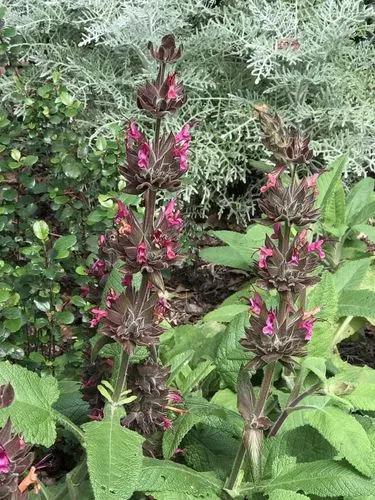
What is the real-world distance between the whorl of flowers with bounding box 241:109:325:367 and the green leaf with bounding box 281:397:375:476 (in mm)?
185

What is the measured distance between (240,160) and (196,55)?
0.65 m

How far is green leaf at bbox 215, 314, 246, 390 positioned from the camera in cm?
200

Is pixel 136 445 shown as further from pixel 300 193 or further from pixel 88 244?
pixel 88 244

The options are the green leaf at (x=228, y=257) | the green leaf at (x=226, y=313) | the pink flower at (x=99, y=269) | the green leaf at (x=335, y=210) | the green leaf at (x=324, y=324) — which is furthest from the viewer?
the green leaf at (x=335, y=210)

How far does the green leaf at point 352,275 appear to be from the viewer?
8.32ft

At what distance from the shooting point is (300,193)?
158 centimetres

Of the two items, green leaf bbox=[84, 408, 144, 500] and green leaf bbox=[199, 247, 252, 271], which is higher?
green leaf bbox=[84, 408, 144, 500]

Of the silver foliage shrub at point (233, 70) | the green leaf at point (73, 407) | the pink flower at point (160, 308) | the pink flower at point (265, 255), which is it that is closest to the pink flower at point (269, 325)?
the pink flower at point (265, 255)

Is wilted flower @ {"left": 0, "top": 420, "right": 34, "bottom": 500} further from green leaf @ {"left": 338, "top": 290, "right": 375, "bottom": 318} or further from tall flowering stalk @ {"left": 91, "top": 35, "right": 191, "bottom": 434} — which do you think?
green leaf @ {"left": 338, "top": 290, "right": 375, "bottom": 318}

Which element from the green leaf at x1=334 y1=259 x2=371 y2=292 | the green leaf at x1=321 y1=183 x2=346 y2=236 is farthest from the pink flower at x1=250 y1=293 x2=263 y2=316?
the green leaf at x1=321 y1=183 x2=346 y2=236

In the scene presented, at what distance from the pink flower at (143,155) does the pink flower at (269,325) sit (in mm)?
443

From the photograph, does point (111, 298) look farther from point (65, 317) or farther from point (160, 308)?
point (65, 317)

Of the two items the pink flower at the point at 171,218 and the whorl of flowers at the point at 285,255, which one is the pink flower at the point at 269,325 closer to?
the whorl of flowers at the point at 285,255

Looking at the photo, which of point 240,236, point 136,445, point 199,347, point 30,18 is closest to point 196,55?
point 30,18
